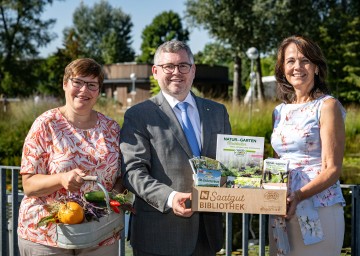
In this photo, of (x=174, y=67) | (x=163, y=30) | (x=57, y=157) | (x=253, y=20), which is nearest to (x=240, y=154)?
(x=174, y=67)

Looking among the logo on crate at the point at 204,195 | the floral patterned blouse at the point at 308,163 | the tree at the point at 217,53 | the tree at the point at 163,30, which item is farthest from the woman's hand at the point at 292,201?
the tree at the point at 163,30

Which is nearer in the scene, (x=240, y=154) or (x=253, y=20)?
(x=240, y=154)

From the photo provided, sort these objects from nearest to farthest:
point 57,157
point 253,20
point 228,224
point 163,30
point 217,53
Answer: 1. point 57,157
2. point 228,224
3. point 253,20
4. point 217,53
5. point 163,30

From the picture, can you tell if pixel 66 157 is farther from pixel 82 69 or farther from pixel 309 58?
pixel 309 58

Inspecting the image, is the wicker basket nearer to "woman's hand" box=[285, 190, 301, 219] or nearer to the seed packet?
the seed packet

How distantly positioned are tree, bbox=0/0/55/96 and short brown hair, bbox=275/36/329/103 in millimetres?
34983

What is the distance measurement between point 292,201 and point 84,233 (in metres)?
1.08

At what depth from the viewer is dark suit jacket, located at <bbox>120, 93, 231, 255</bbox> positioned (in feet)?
9.93

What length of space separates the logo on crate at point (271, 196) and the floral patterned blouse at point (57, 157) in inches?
33.7

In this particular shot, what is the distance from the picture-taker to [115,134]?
3215 mm

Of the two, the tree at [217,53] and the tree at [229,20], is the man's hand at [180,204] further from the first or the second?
the tree at [217,53]

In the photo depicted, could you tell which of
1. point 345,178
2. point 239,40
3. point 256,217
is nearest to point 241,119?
point 345,178

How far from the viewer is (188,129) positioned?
10.4 ft

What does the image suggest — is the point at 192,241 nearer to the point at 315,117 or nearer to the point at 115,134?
the point at 115,134
